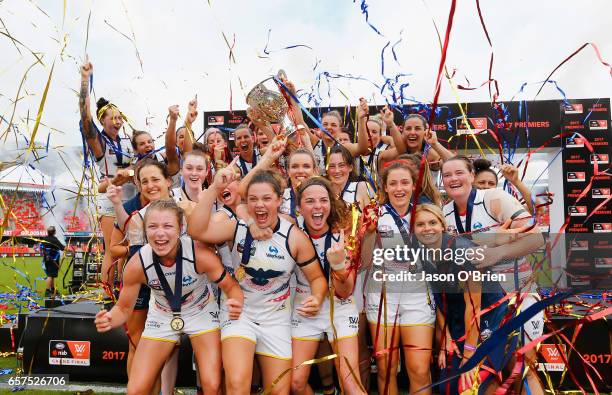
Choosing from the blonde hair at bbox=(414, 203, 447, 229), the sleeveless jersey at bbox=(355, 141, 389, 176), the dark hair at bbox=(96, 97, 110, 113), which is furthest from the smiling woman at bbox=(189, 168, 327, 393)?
the dark hair at bbox=(96, 97, 110, 113)

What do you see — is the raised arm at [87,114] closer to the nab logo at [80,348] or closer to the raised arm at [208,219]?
the raised arm at [208,219]

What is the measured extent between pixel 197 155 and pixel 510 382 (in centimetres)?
285

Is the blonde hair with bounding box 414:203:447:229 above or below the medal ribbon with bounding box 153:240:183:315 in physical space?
above

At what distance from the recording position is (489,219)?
3.26 meters

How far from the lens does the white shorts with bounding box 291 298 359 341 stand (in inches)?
126

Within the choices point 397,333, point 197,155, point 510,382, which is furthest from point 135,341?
point 510,382

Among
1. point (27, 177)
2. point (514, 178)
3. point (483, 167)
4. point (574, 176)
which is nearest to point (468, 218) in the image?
point (514, 178)

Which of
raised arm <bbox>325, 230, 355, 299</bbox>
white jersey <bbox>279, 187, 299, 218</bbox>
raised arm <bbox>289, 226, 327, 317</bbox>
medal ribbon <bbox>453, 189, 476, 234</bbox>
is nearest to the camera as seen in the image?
raised arm <bbox>325, 230, 355, 299</bbox>

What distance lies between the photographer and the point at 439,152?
449cm

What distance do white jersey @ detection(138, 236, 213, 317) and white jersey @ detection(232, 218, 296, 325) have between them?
32 cm

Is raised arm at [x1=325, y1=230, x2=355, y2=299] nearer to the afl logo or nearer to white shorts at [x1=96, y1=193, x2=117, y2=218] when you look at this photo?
the afl logo

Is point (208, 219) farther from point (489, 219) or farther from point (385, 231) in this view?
point (489, 219)

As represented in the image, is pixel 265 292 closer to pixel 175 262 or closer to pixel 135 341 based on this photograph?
pixel 175 262

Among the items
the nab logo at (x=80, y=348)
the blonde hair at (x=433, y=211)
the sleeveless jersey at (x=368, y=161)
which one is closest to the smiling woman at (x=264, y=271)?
the blonde hair at (x=433, y=211)
